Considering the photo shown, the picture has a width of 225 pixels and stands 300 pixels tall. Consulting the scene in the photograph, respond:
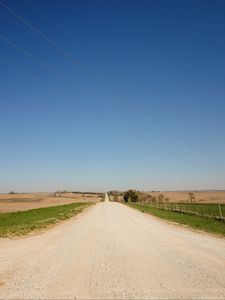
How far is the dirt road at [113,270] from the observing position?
7184mm

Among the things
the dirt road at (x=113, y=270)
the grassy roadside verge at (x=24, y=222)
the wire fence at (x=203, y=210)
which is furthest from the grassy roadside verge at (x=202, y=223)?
the grassy roadside verge at (x=24, y=222)

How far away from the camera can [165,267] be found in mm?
9633

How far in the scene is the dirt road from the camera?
7.18 meters

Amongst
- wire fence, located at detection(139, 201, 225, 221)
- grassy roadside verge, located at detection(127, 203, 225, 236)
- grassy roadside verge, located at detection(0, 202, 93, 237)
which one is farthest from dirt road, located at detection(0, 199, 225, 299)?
wire fence, located at detection(139, 201, 225, 221)

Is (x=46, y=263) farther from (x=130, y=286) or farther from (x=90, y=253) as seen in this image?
(x=130, y=286)

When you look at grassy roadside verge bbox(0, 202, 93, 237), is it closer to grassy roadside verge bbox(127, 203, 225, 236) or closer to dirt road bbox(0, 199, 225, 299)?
dirt road bbox(0, 199, 225, 299)

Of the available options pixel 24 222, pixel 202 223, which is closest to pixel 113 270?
pixel 202 223

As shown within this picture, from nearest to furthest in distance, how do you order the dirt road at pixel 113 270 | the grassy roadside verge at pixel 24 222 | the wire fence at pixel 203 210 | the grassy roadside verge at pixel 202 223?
the dirt road at pixel 113 270 < the grassy roadside verge at pixel 24 222 < the grassy roadside verge at pixel 202 223 < the wire fence at pixel 203 210

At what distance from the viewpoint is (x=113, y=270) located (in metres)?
9.28

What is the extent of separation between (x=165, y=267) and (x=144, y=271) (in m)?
0.91

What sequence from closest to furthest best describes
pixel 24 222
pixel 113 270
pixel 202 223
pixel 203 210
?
1. pixel 113 270
2. pixel 202 223
3. pixel 24 222
4. pixel 203 210

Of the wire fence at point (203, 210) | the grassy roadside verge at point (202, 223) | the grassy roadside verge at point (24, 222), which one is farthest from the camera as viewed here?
the wire fence at point (203, 210)

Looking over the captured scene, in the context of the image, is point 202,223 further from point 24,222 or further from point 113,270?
point 113,270

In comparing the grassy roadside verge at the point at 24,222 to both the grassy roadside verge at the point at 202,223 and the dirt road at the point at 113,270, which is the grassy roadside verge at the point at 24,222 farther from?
the grassy roadside verge at the point at 202,223
